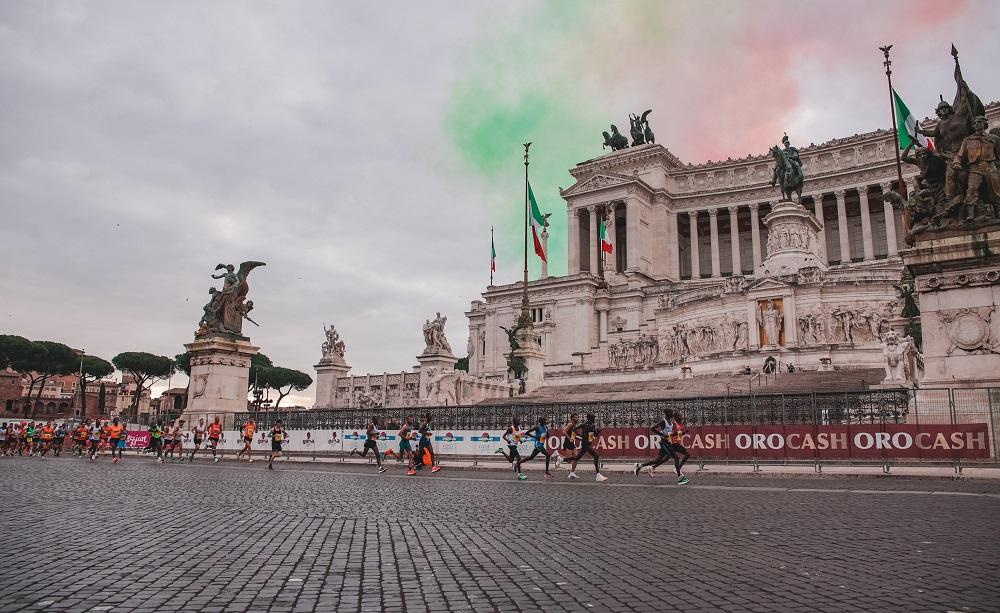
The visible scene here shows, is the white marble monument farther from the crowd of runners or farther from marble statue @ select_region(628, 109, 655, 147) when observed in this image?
marble statue @ select_region(628, 109, 655, 147)

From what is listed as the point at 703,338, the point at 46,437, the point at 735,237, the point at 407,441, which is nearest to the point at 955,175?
the point at 407,441

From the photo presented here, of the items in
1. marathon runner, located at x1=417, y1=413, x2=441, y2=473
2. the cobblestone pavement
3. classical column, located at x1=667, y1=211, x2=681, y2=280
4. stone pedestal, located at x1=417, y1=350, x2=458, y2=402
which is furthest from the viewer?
classical column, located at x1=667, y1=211, x2=681, y2=280

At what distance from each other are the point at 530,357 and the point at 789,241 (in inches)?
781

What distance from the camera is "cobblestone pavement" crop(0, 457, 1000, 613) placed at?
4.96 meters

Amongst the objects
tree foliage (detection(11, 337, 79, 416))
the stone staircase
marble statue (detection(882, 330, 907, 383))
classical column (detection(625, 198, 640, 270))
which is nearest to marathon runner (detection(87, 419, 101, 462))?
the stone staircase

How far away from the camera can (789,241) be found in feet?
157

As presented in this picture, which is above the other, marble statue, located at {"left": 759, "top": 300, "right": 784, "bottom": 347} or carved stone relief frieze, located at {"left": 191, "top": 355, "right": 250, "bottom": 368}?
marble statue, located at {"left": 759, "top": 300, "right": 784, "bottom": 347}

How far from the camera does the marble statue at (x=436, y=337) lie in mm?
46500

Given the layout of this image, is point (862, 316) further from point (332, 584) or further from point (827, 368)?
point (332, 584)

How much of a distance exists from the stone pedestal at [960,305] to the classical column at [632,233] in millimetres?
61543

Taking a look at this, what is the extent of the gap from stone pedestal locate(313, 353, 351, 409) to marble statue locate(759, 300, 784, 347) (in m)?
33.0

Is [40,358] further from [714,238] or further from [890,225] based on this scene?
[890,225]

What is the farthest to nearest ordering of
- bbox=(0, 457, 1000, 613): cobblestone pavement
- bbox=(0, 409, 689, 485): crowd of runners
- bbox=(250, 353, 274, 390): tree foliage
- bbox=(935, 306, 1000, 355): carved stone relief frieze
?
bbox=(250, 353, 274, 390): tree foliage
bbox=(0, 409, 689, 485): crowd of runners
bbox=(935, 306, 1000, 355): carved stone relief frieze
bbox=(0, 457, 1000, 613): cobblestone pavement

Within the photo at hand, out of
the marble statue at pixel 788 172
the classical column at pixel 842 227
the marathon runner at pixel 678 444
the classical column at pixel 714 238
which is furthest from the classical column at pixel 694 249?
the marathon runner at pixel 678 444
